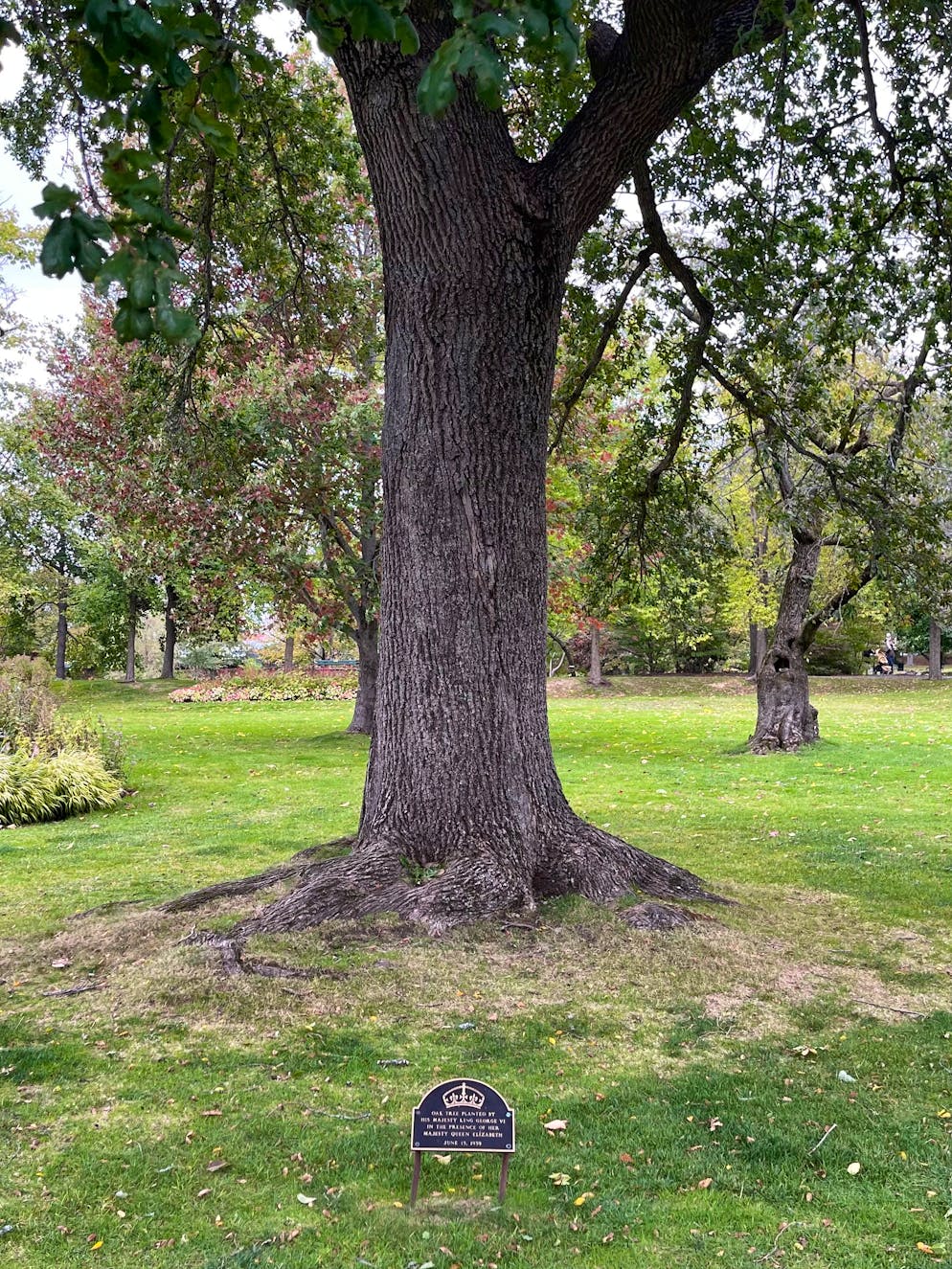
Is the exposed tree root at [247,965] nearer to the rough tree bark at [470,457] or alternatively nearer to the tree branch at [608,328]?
the rough tree bark at [470,457]

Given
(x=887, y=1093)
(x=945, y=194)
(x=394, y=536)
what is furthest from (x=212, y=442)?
(x=887, y=1093)

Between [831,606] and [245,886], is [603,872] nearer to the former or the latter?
[245,886]

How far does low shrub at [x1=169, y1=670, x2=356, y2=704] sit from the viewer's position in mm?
31250

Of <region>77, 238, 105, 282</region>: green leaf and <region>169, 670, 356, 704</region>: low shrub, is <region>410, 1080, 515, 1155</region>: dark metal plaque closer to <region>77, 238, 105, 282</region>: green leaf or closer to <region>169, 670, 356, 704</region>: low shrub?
<region>77, 238, 105, 282</region>: green leaf

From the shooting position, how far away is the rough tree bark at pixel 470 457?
17.7ft

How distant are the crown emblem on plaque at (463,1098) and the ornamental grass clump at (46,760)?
959cm

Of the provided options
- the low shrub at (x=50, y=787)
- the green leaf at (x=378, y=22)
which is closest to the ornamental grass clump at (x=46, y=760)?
the low shrub at (x=50, y=787)

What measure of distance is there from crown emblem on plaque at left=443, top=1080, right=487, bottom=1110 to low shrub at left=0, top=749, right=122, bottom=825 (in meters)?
9.59

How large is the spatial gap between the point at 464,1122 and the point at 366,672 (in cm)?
1559

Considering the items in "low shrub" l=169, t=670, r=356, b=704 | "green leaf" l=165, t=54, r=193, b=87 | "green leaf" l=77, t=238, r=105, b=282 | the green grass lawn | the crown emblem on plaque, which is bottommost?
the green grass lawn

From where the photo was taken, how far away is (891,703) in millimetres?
26734

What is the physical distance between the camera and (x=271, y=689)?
106ft

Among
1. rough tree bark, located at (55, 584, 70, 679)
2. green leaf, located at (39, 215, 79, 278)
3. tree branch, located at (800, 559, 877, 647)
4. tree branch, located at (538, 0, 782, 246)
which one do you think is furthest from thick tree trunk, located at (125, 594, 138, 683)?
green leaf, located at (39, 215, 79, 278)

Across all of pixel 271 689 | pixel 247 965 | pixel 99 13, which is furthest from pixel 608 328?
pixel 271 689
